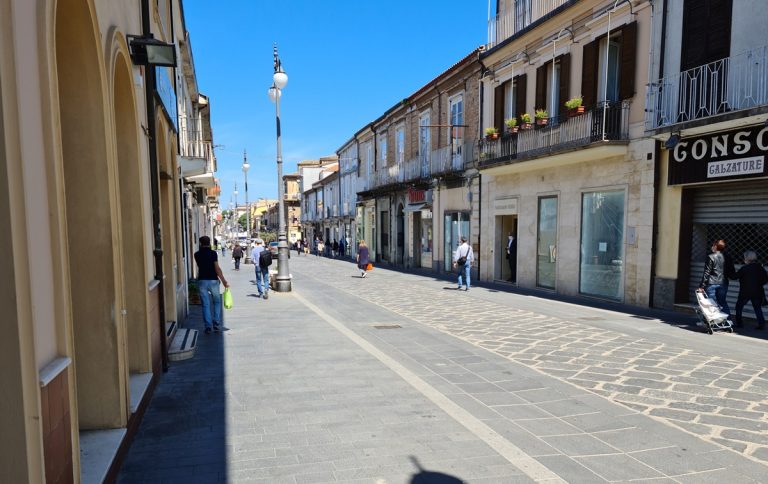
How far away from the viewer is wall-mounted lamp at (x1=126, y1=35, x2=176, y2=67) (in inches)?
208

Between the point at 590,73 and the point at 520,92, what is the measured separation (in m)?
3.20

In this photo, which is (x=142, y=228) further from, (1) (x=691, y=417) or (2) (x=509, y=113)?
(2) (x=509, y=113)

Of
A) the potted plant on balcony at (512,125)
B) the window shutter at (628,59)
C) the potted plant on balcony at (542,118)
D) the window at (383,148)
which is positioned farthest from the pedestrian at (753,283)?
the window at (383,148)

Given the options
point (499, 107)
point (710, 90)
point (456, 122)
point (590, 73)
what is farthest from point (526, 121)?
point (456, 122)

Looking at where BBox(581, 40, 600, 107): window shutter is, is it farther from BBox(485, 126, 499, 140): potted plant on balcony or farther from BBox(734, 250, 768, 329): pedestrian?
BBox(734, 250, 768, 329): pedestrian

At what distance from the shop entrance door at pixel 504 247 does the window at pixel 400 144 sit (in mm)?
9569

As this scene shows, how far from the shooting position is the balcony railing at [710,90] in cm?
924

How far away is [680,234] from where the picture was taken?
11.0 metres

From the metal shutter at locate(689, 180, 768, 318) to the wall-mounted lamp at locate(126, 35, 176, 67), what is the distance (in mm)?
10583

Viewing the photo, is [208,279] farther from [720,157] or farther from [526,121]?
[526,121]

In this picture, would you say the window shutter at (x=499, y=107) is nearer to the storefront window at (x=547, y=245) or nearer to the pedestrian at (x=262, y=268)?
the storefront window at (x=547, y=245)

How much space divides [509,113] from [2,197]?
16498 millimetres

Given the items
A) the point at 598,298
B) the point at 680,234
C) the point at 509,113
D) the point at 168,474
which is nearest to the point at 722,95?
the point at 680,234

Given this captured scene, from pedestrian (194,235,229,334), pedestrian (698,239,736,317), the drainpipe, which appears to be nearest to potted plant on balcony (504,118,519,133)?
pedestrian (698,239,736,317)
